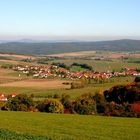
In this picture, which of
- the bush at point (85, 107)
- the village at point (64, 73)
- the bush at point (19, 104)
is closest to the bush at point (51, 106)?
the bush at point (19, 104)

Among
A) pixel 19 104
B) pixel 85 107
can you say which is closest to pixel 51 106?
pixel 85 107

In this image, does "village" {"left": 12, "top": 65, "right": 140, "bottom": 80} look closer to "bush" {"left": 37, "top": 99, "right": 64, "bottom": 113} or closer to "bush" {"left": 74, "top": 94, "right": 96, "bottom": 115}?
"bush" {"left": 37, "top": 99, "right": 64, "bottom": 113}

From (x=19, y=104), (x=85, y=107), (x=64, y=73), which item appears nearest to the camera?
(x=85, y=107)

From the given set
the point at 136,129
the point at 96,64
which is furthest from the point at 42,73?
the point at 136,129

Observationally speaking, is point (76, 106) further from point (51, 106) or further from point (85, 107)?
point (51, 106)

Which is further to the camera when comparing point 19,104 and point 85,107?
point 19,104

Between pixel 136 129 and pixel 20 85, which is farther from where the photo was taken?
pixel 20 85

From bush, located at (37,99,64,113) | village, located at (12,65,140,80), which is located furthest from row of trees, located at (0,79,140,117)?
village, located at (12,65,140,80)

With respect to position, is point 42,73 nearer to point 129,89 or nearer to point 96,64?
point 96,64
